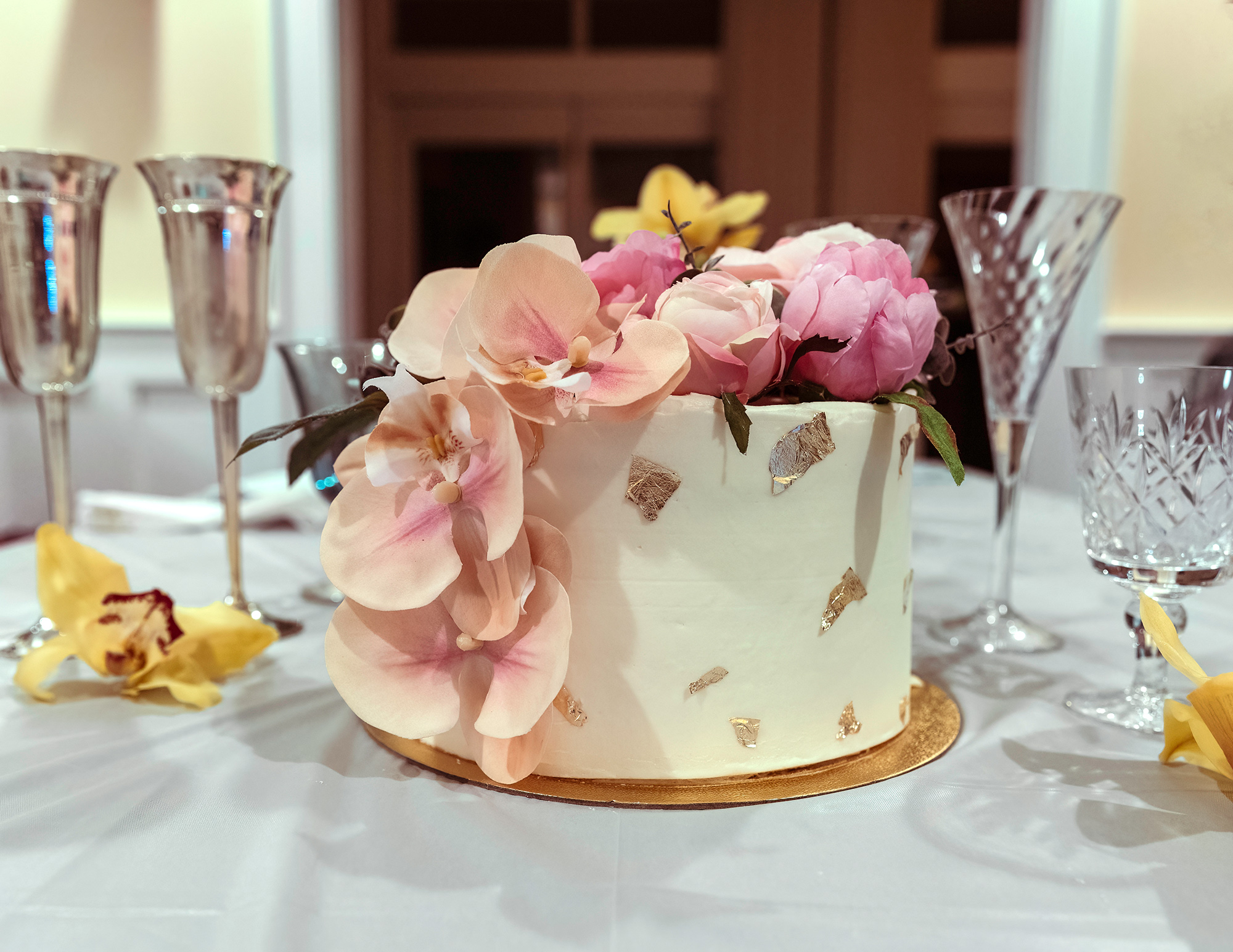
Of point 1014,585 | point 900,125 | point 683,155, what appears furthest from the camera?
point 683,155

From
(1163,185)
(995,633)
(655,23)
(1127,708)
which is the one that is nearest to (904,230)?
(995,633)

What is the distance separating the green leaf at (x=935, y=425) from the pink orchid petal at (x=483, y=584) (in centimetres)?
21

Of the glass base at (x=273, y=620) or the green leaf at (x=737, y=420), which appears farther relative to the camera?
the glass base at (x=273, y=620)

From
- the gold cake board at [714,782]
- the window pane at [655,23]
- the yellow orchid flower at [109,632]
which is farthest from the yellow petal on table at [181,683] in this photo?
the window pane at [655,23]

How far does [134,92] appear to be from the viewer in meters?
2.29

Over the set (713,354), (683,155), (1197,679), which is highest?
(683,155)

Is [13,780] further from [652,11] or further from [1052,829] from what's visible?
[652,11]

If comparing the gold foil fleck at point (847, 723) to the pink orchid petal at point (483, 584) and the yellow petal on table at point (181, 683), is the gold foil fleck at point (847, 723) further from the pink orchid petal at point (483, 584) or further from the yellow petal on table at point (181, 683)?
the yellow petal on table at point (181, 683)

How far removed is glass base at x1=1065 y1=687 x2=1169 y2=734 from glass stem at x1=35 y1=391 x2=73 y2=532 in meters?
0.77

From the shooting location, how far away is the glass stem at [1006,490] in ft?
2.62

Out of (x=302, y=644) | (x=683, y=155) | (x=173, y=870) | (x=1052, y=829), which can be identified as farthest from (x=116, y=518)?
(x=683, y=155)

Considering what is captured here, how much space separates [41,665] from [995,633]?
0.72 metres

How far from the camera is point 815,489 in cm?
47

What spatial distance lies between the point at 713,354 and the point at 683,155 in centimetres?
423
